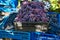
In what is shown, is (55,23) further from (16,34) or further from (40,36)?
(16,34)

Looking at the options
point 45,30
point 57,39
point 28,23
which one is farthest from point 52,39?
point 28,23

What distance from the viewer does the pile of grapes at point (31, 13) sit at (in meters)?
1.83

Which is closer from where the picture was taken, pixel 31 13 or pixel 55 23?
pixel 31 13

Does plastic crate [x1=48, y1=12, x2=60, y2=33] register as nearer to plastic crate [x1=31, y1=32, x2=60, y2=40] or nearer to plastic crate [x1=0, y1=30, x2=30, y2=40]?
plastic crate [x1=31, y1=32, x2=60, y2=40]

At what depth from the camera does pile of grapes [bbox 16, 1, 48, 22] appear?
6.00 ft

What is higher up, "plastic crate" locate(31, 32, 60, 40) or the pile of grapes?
the pile of grapes

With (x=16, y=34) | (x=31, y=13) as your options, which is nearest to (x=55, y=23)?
(x=31, y=13)

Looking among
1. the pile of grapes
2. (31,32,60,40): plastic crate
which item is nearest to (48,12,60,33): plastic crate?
the pile of grapes

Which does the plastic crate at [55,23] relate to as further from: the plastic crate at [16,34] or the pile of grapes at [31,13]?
the plastic crate at [16,34]

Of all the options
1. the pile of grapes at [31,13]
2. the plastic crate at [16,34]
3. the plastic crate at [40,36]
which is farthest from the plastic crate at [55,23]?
the plastic crate at [16,34]

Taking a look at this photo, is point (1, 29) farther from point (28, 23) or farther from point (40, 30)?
point (40, 30)

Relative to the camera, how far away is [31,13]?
6.13 feet

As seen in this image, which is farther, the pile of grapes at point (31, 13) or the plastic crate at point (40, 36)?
the pile of grapes at point (31, 13)

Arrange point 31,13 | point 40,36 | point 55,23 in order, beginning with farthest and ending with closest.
Result: point 55,23
point 31,13
point 40,36
